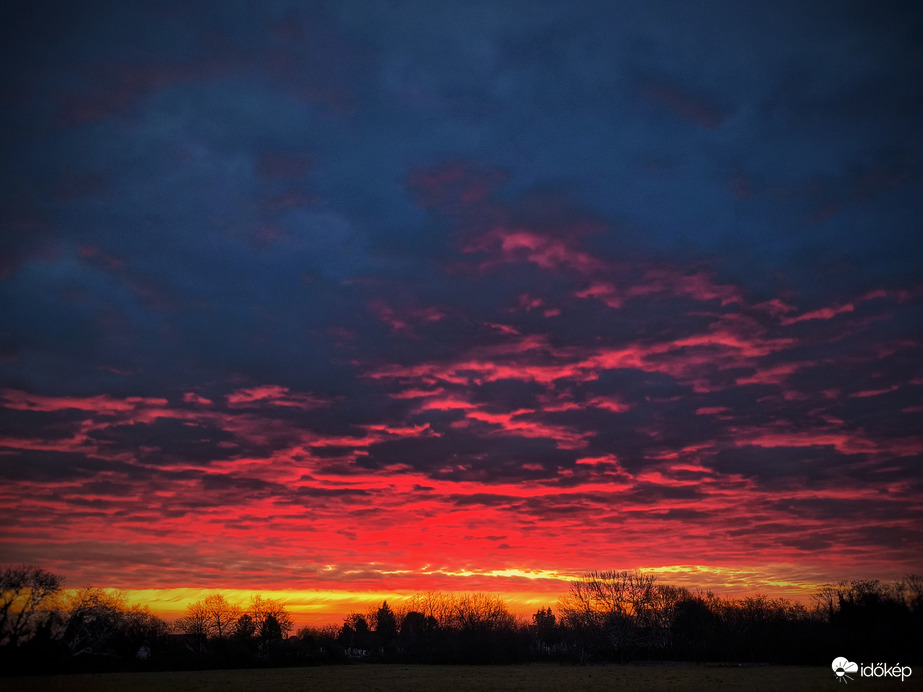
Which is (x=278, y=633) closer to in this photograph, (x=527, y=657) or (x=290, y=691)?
(x=527, y=657)

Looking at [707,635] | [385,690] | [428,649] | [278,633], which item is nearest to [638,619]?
[707,635]

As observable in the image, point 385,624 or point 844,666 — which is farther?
point 385,624

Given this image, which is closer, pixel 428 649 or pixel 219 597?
pixel 428 649

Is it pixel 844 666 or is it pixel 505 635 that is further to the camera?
pixel 505 635

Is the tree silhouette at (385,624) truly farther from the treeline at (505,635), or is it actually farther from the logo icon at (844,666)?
the logo icon at (844,666)

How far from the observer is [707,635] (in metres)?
123

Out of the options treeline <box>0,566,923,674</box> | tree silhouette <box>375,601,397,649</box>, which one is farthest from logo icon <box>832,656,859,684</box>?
Answer: tree silhouette <box>375,601,397,649</box>

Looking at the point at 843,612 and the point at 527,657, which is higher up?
the point at 843,612

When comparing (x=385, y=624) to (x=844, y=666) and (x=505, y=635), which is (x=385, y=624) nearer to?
(x=505, y=635)

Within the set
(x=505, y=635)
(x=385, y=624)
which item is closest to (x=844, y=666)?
(x=505, y=635)

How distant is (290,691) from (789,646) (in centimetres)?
8276

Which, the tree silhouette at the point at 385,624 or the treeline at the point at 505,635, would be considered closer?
the treeline at the point at 505,635

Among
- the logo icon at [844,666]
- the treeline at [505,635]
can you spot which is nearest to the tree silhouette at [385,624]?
the treeline at [505,635]

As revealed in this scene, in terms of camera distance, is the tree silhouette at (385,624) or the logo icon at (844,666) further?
the tree silhouette at (385,624)
